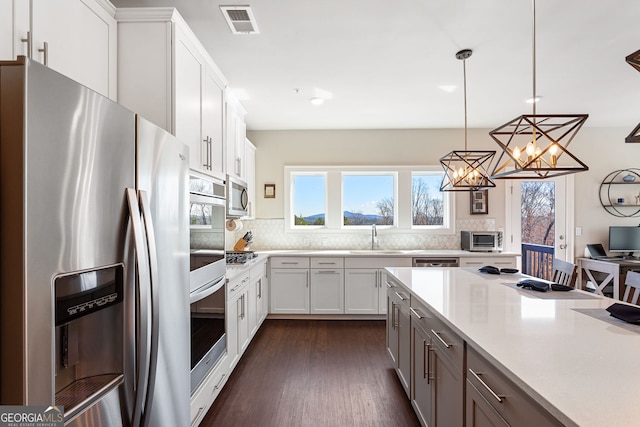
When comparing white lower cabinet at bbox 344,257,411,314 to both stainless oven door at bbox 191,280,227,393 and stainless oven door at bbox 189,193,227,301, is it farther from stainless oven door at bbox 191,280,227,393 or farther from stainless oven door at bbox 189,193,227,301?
stainless oven door at bbox 189,193,227,301

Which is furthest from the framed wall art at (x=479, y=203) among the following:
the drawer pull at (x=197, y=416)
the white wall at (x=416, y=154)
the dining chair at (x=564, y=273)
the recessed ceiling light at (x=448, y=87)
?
the drawer pull at (x=197, y=416)

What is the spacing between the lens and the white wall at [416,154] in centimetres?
502

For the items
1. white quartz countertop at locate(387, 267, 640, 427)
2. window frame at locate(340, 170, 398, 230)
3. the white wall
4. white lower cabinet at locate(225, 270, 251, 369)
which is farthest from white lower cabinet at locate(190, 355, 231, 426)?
window frame at locate(340, 170, 398, 230)

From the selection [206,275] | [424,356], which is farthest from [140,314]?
[424,356]

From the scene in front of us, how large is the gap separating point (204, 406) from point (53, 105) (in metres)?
2.02

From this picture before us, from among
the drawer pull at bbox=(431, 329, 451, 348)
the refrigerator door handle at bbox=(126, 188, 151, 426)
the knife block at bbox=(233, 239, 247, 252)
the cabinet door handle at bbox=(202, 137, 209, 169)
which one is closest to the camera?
the refrigerator door handle at bbox=(126, 188, 151, 426)

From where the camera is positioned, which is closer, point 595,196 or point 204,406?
point 204,406

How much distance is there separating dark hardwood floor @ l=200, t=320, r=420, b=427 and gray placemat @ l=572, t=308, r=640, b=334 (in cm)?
129

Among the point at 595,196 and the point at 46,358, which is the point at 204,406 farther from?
the point at 595,196

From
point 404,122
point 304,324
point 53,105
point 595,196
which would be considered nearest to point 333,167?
point 404,122

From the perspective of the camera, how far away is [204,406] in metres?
2.12

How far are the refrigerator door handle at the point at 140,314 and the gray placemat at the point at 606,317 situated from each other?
1936 mm

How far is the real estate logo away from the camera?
74 cm

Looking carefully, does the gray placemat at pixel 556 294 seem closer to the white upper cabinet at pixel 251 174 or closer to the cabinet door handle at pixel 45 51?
the cabinet door handle at pixel 45 51
